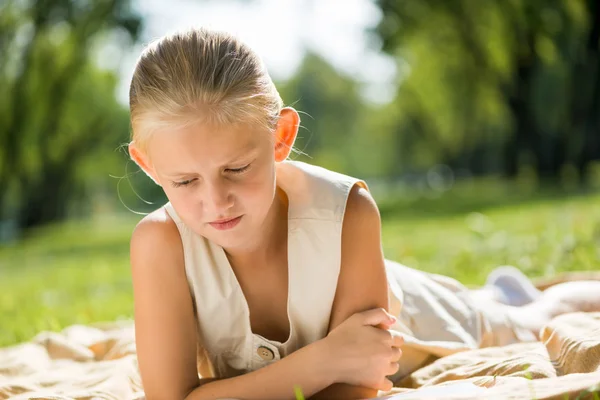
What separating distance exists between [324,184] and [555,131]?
20.7 meters

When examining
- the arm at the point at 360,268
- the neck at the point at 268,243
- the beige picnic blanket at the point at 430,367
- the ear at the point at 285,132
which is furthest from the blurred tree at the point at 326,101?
the ear at the point at 285,132

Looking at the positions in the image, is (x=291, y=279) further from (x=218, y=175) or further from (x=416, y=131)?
(x=416, y=131)

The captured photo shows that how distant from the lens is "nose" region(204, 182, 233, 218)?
7.18ft

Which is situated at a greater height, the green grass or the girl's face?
the girl's face

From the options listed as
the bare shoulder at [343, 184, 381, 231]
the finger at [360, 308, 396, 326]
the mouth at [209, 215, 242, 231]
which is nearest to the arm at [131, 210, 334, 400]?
the finger at [360, 308, 396, 326]

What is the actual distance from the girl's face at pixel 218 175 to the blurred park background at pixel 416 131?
45 cm

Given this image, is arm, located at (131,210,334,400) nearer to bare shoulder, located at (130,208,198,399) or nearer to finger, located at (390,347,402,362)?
bare shoulder, located at (130,208,198,399)

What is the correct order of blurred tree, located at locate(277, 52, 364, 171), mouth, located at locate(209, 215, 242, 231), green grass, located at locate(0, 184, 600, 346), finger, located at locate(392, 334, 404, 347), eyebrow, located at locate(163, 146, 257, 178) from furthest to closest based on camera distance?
blurred tree, located at locate(277, 52, 364, 171)
green grass, located at locate(0, 184, 600, 346)
finger, located at locate(392, 334, 404, 347)
mouth, located at locate(209, 215, 242, 231)
eyebrow, located at locate(163, 146, 257, 178)

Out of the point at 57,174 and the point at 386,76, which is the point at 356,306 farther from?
the point at 386,76

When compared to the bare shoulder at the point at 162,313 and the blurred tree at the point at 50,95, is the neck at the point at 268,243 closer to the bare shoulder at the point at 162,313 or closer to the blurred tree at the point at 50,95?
the bare shoulder at the point at 162,313

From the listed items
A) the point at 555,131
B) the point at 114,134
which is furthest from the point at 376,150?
the point at 555,131

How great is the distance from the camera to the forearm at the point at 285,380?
7.91 feet

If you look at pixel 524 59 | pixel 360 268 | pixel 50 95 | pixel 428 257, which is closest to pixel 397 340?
pixel 360 268

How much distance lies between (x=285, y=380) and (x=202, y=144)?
0.82m
